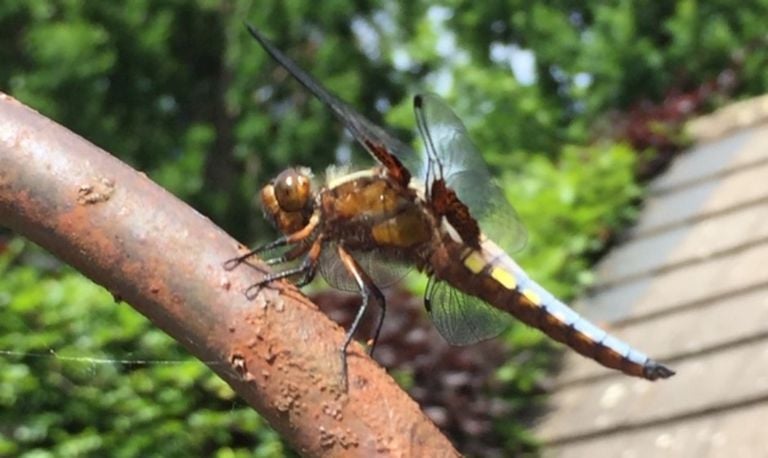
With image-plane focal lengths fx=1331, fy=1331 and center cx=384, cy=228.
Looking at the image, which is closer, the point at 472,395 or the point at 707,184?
the point at 472,395

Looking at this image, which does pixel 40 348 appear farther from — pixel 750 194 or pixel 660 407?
pixel 750 194

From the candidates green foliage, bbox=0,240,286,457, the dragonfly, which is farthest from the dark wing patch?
green foliage, bbox=0,240,286,457

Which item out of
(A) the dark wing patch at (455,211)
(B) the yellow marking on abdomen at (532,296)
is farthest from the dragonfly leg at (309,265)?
(B) the yellow marking on abdomen at (532,296)

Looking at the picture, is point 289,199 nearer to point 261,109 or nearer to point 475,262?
point 475,262

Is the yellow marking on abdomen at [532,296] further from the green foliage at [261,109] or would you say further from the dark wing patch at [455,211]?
the green foliage at [261,109]

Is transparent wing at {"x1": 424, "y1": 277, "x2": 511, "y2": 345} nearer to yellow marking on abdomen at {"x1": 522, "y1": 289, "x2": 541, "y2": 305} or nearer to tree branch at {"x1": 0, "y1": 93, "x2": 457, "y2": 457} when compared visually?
yellow marking on abdomen at {"x1": 522, "y1": 289, "x2": 541, "y2": 305}

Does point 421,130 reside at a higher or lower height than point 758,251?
lower

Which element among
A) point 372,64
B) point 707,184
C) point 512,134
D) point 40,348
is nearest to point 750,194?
point 707,184
